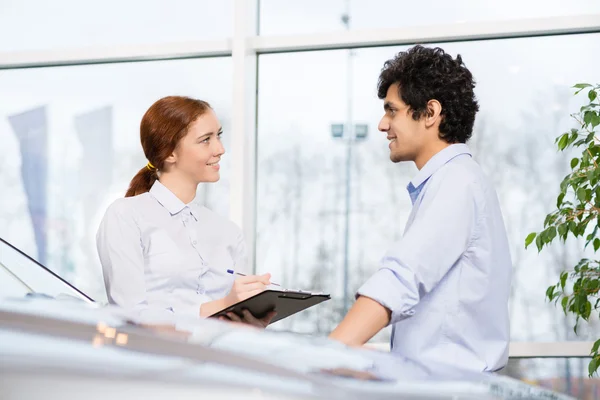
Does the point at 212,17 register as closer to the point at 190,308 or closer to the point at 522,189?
the point at 522,189

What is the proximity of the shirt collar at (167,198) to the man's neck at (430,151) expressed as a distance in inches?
37.0

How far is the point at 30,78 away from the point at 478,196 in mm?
3659

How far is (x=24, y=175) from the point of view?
4.70 metres

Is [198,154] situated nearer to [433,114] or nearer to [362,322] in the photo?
[433,114]

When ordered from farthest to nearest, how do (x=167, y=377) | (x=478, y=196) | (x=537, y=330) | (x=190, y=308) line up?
(x=537, y=330) → (x=190, y=308) → (x=478, y=196) → (x=167, y=377)

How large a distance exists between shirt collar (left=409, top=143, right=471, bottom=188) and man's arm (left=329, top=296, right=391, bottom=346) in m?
0.34

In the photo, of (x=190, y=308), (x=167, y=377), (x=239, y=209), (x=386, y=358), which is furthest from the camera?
(x=239, y=209)

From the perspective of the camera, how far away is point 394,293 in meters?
1.57

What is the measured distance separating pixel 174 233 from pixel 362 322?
1089mm

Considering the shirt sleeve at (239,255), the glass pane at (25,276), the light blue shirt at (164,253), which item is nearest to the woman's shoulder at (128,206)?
the light blue shirt at (164,253)

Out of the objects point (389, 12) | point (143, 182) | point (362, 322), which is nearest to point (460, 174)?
point (362, 322)

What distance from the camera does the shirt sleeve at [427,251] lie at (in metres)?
1.58

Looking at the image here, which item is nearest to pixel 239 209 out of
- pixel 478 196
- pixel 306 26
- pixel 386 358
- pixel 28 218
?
pixel 306 26

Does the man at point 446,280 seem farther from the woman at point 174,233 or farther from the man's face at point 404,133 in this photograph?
the woman at point 174,233
